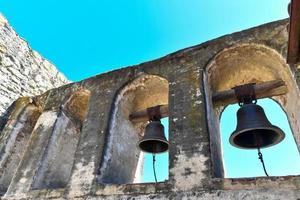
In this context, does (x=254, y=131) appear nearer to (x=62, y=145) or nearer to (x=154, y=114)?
(x=154, y=114)

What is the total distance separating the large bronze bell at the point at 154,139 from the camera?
367cm

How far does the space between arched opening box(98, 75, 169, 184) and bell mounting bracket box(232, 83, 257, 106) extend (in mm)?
1018

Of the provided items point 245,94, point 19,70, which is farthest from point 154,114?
point 19,70

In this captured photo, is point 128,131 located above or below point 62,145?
above

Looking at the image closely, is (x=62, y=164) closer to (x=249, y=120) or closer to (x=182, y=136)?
(x=182, y=136)

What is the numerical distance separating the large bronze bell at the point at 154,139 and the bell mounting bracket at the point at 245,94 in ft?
3.67

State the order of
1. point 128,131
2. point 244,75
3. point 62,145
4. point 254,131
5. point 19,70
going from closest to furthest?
point 254,131 → point 244,75 → point 128,131 → point 62,145 → point 19,70

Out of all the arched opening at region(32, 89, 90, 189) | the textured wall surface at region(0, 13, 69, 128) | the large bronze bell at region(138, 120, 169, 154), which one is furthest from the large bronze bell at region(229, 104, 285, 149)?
the textured wall surface at region(0, 13, 69, 128)

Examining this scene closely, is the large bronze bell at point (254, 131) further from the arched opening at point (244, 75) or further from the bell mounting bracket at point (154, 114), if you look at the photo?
the bell mounting bracket at point (154, 114)

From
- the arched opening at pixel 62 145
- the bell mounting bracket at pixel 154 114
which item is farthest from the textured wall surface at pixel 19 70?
the bell mounting bracket at pixel 154 114

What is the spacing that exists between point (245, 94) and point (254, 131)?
19.5 inches

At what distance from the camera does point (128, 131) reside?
408 centimetres

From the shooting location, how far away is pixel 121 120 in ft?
13.0

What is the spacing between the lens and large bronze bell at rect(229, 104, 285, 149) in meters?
3.04
